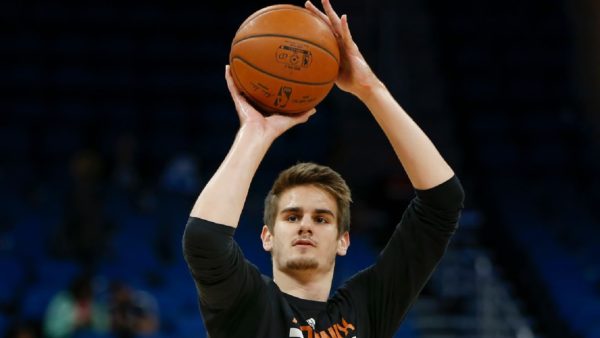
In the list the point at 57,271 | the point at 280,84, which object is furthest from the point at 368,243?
the point at 280,84

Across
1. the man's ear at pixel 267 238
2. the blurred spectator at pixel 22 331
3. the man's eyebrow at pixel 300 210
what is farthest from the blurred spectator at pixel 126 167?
the man's eyebrow at pixel 300 210

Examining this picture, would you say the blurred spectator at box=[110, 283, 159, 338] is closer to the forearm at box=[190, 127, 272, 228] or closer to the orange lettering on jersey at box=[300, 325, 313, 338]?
the orange lettering on jersey at box=[300, 325, 313, 338]

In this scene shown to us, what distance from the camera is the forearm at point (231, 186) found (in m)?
2.52

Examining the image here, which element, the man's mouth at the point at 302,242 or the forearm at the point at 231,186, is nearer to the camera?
the forearm at the point at 231,186

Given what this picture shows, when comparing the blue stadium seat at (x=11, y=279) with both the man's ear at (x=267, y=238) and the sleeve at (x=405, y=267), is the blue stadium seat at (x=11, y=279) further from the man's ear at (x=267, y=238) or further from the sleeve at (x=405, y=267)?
the sleeve at (x=405, y=267)

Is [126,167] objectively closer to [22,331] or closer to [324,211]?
[22,331]

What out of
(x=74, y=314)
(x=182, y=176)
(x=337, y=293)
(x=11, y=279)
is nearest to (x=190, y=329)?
(x=74, y=314)

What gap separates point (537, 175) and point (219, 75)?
4501 mm

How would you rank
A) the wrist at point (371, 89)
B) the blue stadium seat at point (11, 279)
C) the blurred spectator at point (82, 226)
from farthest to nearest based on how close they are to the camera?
the blurred spectator at point (82, 226) < the blue stadium seat at point (11, 279) < the wrist at point (371, 89)

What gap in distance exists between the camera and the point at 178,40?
12.7m

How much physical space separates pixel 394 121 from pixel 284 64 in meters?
0.41

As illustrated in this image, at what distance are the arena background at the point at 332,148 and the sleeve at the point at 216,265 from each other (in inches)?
196

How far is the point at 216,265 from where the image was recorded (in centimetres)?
249

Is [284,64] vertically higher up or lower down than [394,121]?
higher up
